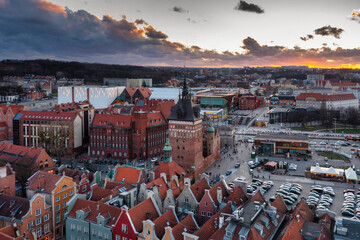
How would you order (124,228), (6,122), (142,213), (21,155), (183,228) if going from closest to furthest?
(183,228) < (124,228) < (142,213) < (21,155) < (6,122)

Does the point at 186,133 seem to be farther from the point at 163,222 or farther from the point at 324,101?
the point at 324,101

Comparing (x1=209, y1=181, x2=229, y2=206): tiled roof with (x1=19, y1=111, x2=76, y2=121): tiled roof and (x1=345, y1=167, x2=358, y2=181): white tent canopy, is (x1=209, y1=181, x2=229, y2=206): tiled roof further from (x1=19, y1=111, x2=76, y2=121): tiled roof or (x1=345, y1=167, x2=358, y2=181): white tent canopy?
(x1=19, y1=111, x2=76, y2=121): tiled roof

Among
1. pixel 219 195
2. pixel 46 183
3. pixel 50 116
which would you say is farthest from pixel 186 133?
pixel 50 116

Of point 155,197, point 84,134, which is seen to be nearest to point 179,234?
point 155,197

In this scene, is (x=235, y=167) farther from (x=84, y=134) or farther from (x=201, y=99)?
(x=201, y=99)

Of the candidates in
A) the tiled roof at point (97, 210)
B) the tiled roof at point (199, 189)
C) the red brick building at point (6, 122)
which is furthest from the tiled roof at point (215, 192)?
the red brick building at point (6, 122)

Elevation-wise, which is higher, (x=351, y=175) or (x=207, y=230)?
(x=207, y=230)
